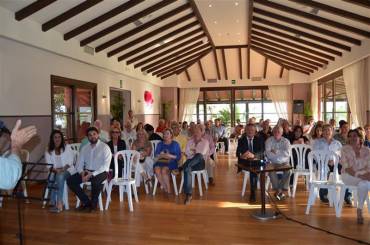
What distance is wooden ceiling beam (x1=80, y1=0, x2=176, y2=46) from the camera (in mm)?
6531

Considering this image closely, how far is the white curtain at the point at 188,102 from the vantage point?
46.8 ft

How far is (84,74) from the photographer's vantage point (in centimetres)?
766

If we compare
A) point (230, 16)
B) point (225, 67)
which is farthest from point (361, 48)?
point (225, 67)

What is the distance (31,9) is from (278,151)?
441 cm

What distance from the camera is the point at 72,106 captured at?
24.1 ft

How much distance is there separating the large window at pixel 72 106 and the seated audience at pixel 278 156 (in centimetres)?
422

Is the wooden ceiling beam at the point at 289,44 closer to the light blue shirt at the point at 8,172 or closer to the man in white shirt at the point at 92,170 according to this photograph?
the man in white shirt at the point at 92,170

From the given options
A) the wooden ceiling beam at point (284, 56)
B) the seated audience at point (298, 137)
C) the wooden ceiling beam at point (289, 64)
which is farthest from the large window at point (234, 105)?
the seated audience at point (298, 137)

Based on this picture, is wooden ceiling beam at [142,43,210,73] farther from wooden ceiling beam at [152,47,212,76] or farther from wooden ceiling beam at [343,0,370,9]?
wooden ceiling beam at [343,0,370,9]

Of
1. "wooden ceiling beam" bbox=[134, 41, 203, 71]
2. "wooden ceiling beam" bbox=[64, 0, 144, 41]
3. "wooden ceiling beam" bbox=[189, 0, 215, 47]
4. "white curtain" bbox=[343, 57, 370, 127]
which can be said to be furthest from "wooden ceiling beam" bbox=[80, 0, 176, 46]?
"white curtain" bbox=[343, 57, 370, 127]

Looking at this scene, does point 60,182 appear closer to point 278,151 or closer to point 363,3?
point 278,151

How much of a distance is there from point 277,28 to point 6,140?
25.0 feet

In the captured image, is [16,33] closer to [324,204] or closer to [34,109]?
[34,109]

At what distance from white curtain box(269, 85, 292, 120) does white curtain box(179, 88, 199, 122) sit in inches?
127
